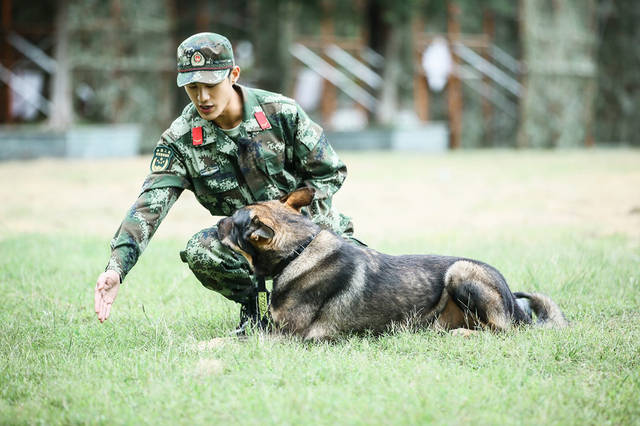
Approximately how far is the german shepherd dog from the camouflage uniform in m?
0.37

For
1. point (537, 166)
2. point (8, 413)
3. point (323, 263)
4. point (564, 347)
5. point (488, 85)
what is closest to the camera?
point (8, 413)

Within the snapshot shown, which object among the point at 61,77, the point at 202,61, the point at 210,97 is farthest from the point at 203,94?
the point at 61,77

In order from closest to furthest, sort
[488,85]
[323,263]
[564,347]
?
[564,347] < [323,263] < [488,85]

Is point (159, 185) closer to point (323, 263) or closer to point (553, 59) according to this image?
point (323, 263)

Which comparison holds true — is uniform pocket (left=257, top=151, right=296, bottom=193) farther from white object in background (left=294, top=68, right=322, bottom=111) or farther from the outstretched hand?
white object in background (left=294, top=68, right=322, bottom=111)

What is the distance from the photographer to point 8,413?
3.56 meters

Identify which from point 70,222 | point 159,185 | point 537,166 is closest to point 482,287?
point 159,185

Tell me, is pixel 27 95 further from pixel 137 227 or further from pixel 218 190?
pixel 137 227

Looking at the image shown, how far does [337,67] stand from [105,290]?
64.8 ft

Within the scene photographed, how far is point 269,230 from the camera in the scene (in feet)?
14.8

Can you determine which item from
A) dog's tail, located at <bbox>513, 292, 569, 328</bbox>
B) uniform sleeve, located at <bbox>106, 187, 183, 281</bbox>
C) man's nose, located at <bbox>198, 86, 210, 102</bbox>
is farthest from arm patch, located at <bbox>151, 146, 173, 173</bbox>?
dog's tail, located at <bbox>513, 292, 569, 328</bbox>

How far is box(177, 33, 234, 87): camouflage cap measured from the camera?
475cm

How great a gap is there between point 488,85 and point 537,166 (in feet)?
30.3

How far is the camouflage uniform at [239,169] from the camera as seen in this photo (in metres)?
4.99
